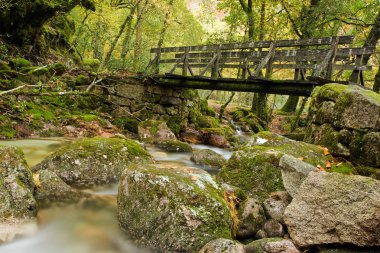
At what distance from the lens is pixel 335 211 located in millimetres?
3053

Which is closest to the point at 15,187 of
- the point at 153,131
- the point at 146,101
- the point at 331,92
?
Result: the point at 331,92

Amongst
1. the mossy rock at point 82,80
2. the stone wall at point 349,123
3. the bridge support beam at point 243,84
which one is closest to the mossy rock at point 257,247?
the stone wall at point 349,123

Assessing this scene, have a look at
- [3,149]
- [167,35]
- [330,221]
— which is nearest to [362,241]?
[330,221]

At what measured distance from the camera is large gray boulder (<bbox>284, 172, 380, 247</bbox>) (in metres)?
2.84

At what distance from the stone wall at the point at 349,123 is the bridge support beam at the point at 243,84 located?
243 centimetres

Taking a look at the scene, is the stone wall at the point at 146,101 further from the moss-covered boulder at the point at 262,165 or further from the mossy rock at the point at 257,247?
the mossy rock at the point at 257,247

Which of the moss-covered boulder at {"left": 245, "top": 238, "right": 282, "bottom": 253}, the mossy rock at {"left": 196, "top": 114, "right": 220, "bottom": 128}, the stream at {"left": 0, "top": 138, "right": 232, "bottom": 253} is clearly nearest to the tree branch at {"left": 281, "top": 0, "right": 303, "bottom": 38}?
the mossy rock at {"left": 196, "top": 114, "right": 220, "bottom": 128}

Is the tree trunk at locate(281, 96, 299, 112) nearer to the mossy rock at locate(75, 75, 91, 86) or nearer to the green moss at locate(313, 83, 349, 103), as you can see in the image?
the mossy rock at locate(75, 75, 91, 86)

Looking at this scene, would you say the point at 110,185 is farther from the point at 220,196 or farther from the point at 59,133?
the point at 59,133

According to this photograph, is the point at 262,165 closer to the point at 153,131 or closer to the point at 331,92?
the point at 331,92

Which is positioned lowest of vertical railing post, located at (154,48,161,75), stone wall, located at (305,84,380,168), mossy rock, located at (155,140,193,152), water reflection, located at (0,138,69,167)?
mossy rock, located at (155,140,193,152)

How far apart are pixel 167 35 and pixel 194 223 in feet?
69.4

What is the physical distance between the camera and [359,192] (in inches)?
116

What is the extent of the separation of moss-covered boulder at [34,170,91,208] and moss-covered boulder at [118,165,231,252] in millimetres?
1254
